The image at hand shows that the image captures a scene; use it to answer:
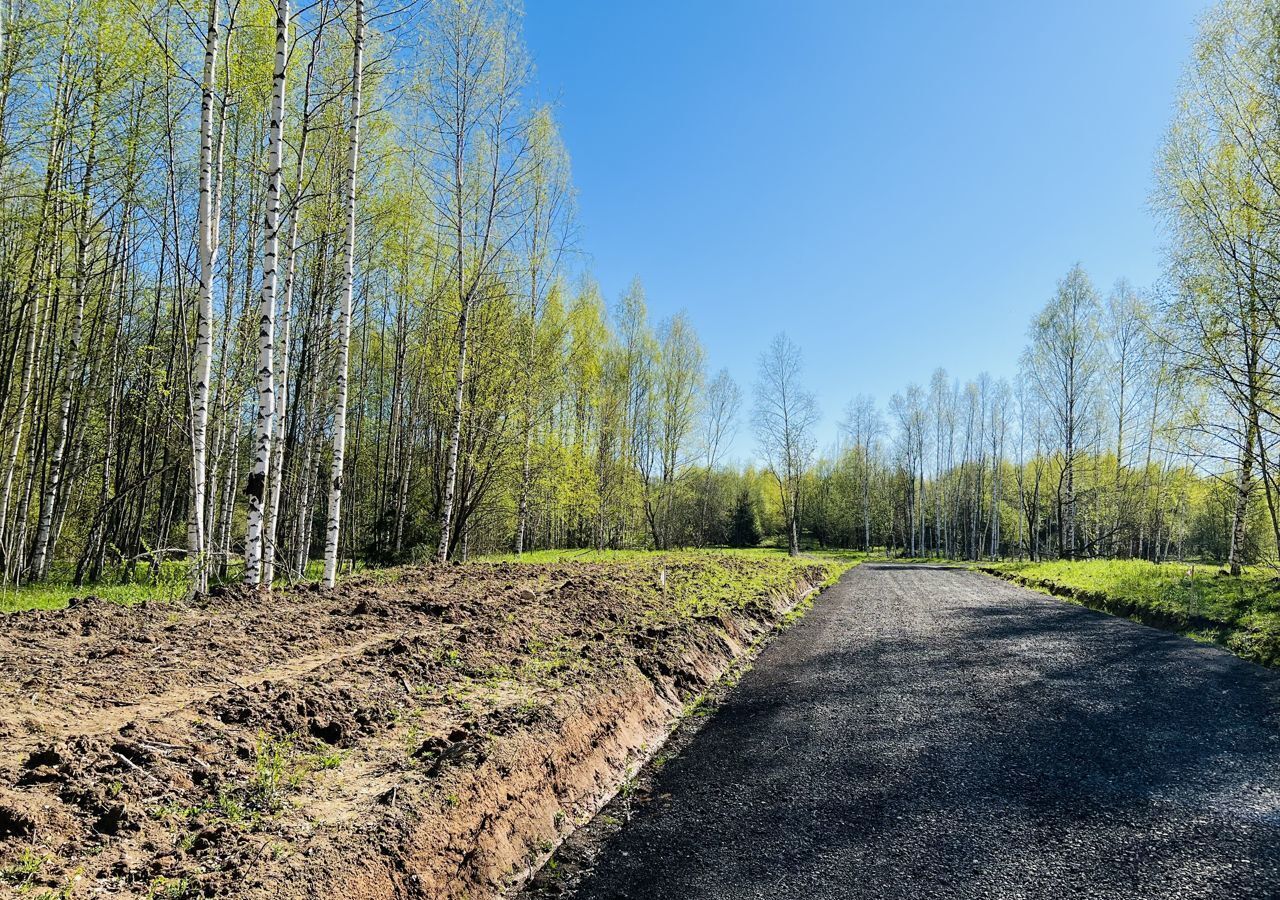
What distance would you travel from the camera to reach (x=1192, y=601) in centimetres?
1128

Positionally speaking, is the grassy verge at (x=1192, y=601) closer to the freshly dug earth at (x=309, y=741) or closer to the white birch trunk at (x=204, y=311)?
the freshly dug earth at (x=309, y=741)

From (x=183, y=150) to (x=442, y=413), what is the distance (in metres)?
7.61

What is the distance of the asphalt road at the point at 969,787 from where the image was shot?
3188 mm

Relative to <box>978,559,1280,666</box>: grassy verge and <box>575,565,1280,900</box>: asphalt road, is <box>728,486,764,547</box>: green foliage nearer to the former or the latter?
<box>978,559,1280,666</box>: grassy verge

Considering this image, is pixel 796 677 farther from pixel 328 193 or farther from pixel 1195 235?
pixel 1195 235

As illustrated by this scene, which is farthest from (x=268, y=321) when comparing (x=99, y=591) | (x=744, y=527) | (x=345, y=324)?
(x=744, y=527)

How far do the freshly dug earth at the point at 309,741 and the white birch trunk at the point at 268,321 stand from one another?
3.52 ft

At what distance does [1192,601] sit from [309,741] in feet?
47.8

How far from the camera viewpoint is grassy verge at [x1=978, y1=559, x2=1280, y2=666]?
912 cm

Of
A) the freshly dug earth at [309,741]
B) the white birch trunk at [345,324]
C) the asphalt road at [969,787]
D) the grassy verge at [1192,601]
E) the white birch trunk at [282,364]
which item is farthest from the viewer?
the white birch trunk at [282,364]

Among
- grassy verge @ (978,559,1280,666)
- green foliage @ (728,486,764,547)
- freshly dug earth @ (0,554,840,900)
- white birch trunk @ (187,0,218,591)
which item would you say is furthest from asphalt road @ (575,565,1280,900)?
green foliage @ (728,486,764,547)

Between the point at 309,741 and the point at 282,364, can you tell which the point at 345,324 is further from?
the point at 309,741

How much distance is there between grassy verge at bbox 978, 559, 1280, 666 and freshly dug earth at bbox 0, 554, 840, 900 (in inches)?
334

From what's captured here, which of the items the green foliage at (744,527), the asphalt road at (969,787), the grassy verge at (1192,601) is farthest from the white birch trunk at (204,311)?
the green foliage at (744,527)
